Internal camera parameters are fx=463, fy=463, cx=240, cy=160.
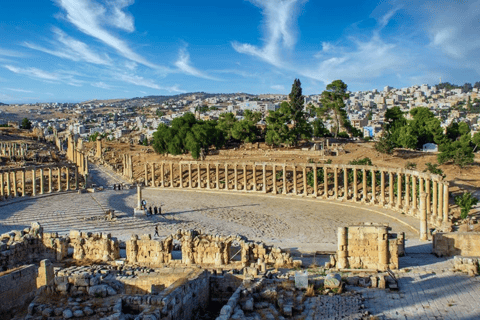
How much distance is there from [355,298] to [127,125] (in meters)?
146

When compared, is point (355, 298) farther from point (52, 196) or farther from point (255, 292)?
point (52, 196)

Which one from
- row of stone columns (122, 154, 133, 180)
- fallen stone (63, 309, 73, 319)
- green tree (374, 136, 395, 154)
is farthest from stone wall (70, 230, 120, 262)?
green tree (374, 136, 395, 154)

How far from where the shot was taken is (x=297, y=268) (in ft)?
58.5

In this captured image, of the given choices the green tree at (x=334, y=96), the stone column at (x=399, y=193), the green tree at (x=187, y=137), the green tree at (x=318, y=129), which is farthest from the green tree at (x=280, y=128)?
the stone column at (x=399, y=193)

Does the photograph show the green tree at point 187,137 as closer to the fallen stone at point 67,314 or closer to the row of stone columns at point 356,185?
the row of stone columns at point 356,185

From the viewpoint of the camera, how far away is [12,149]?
2842 inches

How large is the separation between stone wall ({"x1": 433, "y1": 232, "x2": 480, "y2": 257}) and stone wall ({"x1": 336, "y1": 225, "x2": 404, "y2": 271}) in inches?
123

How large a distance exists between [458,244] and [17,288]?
1645 cm

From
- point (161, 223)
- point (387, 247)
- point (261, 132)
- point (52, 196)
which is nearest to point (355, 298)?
point (387, 247)

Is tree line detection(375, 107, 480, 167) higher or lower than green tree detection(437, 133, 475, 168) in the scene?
higher

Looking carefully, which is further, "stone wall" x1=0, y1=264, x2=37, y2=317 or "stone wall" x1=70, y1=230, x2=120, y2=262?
"stone wall" x1=70, y1=230, x2=120, y2=262

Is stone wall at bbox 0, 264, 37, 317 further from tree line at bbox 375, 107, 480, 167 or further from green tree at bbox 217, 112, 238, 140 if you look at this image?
green tree at bbox 217, 112, 238, 140

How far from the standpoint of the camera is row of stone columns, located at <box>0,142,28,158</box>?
229 feet

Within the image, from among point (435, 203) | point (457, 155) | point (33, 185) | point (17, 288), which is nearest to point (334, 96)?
point (457, 155)
